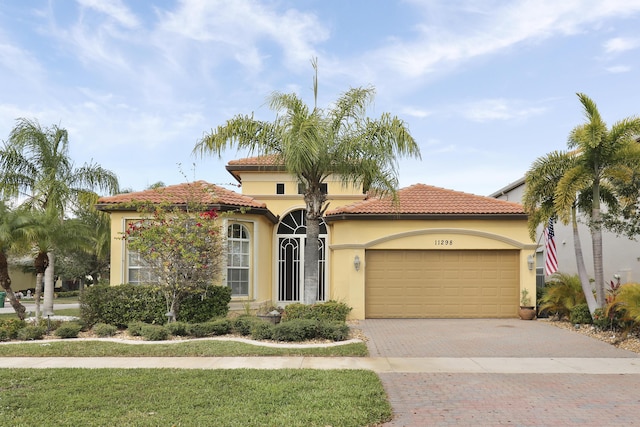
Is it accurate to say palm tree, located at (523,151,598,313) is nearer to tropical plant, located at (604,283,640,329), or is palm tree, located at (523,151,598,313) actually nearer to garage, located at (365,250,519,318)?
tropical plant, located at (604,283,640,329)

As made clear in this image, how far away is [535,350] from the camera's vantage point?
10.7m

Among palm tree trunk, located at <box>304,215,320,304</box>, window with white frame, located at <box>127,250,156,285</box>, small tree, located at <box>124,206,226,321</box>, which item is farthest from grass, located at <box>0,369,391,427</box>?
window with white frame, located at <box>127,250,156,285</box>

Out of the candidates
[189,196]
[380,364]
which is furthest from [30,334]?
[380,364]

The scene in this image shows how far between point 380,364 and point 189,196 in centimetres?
845

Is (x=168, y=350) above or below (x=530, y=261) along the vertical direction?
below

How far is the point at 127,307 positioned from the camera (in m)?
13.4

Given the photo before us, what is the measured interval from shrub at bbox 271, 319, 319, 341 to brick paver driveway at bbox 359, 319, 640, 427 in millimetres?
1417

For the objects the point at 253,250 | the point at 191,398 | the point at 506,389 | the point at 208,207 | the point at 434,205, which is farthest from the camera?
the point at 434,205

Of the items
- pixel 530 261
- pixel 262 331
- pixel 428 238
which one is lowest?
pixel 262 331

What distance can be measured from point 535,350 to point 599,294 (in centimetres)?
408

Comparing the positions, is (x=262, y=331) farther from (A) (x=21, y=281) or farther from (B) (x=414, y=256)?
(A) (x=21, y=281)

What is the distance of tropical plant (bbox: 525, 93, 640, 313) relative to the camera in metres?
12.4

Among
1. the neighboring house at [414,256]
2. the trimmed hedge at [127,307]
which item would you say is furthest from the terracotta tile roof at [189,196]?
the trimmed hedge at [127,307]

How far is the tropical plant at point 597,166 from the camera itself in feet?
40.7
